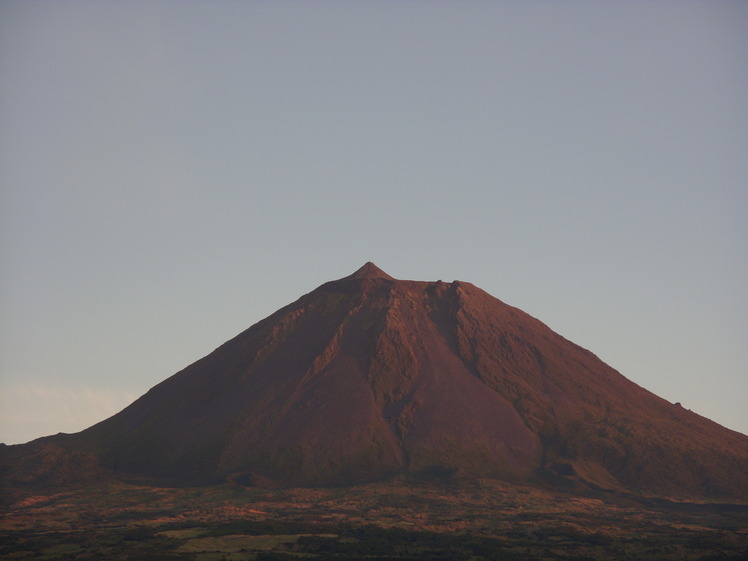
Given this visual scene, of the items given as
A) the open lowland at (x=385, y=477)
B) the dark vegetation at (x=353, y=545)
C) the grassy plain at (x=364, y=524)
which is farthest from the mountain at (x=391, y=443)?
the dark vegetation at (x=353, y=545)

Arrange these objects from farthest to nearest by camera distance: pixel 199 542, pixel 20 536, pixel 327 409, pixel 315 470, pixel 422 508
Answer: pixel 327 409 → pixel 315 470 → pixel 422 508 → pixel 20 536 → pixel 199 542

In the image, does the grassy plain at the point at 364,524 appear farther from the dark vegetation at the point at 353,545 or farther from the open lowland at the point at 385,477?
the open lowland at the point at 385,477

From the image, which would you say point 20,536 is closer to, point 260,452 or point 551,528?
point 260,452

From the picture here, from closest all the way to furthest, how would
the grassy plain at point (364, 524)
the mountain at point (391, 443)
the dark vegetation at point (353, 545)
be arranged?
the dark vegetation at point (353, 545) < the grassy plain at point (364, 524) < the mountain at point (391, 443)

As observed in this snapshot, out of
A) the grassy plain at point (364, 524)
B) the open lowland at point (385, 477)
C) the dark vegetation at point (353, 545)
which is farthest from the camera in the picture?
the open lowland at point (385, 477)

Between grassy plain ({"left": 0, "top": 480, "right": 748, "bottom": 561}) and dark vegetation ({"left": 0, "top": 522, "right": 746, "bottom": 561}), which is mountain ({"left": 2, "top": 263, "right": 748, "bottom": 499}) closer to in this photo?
grassy plain ({"left": 0, "top": 480, "right": 748, "bottom": 561})

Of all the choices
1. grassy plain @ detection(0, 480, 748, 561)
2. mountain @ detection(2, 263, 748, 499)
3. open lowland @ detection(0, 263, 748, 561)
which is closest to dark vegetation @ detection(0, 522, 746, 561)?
grassy plain @ detection(0, 480, 748, 561)

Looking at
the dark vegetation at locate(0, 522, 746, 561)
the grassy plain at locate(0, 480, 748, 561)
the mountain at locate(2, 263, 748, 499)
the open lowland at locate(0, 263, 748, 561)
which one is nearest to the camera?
the dark vegetation at locate(0, 522, 746, 561)

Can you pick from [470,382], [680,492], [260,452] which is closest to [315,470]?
[260,452]

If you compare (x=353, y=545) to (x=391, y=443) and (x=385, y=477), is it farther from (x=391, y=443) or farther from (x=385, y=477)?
(x=391, y=443)
